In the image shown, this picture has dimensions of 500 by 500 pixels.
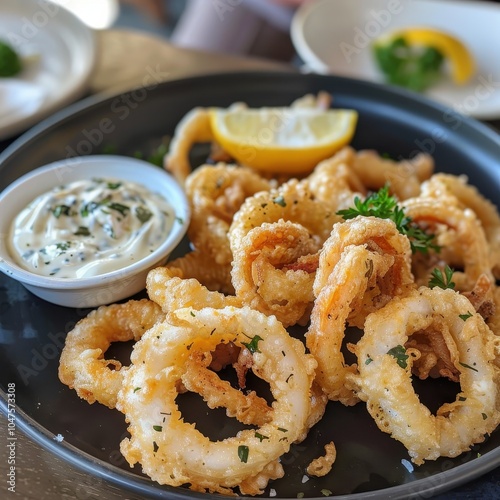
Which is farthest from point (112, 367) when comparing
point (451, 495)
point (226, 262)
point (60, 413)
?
point (451, 495)

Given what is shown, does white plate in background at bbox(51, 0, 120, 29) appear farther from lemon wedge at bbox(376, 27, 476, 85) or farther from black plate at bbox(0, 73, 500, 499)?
black plate at bbox(0, 73, 500, 499)

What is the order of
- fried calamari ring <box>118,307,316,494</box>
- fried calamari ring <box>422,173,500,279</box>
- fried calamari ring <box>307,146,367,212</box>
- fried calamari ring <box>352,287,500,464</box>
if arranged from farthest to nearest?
1. fried calamari ring <box>422,173,500,279</box>
2. fried calamari ring <box>307,146,367,212</box>
3. fried calamari ring <box>352,287,500,464</box>
4. fried calamari ring <box>118,307,316,494</box>

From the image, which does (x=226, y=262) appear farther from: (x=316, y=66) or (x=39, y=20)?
(x=39, y=20)

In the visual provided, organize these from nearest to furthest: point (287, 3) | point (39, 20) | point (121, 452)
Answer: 1. point (121, 452)
2. point (39, 20)
3. point (287, 3)

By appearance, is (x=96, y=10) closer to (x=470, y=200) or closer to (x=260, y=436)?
(x=470, y=200)

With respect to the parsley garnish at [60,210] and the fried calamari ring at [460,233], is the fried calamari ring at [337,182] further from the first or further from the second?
the parsley garnish at [60,210]

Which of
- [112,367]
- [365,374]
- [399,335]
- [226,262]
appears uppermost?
[399,335]

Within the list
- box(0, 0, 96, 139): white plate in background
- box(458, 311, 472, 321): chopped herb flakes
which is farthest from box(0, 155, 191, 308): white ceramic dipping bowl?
box(458, 311, 472, 321): chopped herb flakes
